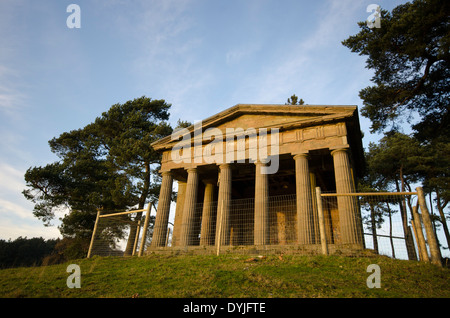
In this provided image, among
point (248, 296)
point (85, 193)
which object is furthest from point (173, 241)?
point (248, 296)

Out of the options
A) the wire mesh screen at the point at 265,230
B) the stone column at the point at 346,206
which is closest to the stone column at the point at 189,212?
the wire mesh screen at the point at 265,230

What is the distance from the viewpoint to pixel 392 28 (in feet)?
37.6

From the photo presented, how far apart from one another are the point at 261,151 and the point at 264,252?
5710 mm

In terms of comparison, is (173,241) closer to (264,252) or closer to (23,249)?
(264,252)

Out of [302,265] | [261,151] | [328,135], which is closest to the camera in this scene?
[302,265]

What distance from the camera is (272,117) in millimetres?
16156

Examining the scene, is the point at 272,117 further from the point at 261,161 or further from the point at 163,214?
the point at 163,214

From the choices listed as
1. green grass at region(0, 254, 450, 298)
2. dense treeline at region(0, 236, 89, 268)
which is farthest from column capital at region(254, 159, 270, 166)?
dense treeline at region(0, 236, 89, 268)

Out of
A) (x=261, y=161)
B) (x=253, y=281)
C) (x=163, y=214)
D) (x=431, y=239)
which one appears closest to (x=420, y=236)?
(x=431, y=239)

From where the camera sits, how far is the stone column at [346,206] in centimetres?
1193

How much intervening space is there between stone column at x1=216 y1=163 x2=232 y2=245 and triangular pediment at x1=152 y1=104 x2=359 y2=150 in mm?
2680

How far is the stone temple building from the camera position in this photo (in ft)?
44.1

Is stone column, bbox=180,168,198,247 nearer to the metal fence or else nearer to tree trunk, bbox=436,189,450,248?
the metal fence

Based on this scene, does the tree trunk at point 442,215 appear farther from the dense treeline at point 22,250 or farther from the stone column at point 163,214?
the dense treeline at point 22,250
